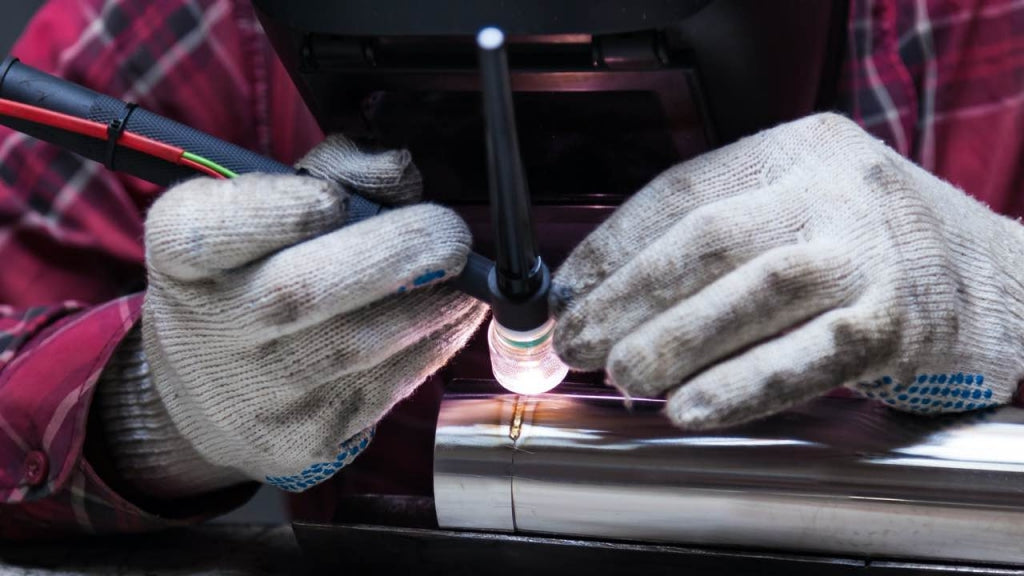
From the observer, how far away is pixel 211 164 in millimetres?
508

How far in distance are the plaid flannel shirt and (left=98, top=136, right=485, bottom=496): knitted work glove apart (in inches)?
3.7

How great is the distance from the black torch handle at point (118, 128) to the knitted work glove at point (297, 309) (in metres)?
0.03

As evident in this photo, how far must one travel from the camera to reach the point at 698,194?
1.63 ft

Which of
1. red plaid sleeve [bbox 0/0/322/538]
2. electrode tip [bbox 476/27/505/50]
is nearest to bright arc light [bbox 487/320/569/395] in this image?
electrode tip [bbox 476/27/505/50]

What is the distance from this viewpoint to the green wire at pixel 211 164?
505 mm

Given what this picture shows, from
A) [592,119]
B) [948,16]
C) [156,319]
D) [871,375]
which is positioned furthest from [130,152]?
[948,16]

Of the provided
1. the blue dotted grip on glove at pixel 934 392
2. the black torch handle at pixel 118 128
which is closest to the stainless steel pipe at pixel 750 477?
the blue dotted grip on glove at pixel 934 392

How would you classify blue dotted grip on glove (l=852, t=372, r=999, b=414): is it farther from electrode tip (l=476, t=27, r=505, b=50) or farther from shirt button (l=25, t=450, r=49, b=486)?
shirt button (l=25, t=450, r=49, b=486)

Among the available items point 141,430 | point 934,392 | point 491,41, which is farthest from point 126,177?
point 934,392

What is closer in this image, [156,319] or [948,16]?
[156,319]

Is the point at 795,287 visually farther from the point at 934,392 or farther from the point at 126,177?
the point at 126,177

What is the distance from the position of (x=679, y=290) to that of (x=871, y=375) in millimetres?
94

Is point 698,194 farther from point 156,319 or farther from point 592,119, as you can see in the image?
point 156,319

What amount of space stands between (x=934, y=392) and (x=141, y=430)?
0.45m
